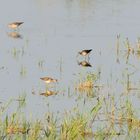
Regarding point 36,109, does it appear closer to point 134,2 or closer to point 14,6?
point 14,6

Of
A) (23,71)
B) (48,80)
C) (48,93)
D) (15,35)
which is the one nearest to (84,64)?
(23,71)

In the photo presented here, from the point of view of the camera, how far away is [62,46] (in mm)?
15195

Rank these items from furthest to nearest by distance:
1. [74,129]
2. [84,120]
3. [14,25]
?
[14,25] → [84,120] → [74,129]

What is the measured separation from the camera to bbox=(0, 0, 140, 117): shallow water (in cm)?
1097

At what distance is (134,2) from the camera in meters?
23.4

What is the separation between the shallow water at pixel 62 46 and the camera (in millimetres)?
10969

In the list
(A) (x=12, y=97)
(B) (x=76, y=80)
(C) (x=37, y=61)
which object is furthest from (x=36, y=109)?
(C) (x=37, y=61)

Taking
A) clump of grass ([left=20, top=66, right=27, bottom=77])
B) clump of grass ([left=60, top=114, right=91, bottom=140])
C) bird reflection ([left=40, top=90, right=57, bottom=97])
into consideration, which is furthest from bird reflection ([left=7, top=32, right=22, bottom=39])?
clump of grass ([left=60, top=114, right=91, bottom=140])

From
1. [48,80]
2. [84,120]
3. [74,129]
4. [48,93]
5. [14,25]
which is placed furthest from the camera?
[14,25]

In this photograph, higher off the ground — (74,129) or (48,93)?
(48,93)

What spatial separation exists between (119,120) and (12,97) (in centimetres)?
216

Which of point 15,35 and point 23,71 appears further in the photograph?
point 15,35

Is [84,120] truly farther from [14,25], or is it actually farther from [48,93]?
[14,25]

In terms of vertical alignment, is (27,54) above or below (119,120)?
above
